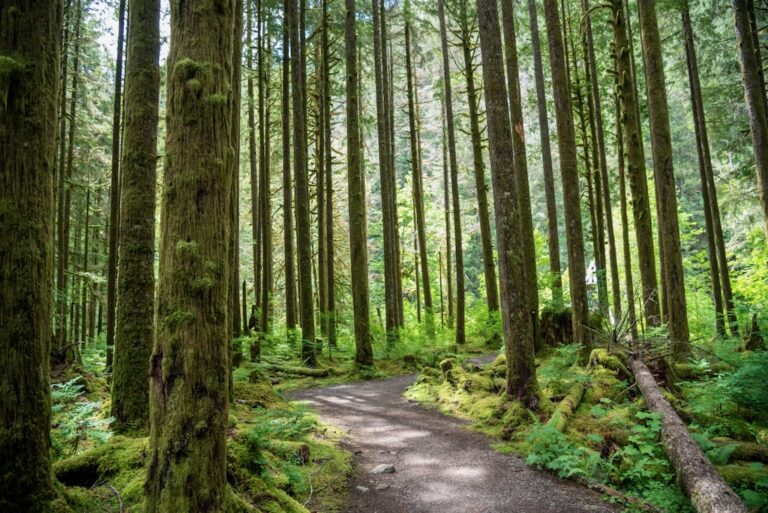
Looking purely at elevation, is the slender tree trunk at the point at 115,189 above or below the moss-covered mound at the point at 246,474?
above

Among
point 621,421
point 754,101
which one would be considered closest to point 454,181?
point 754,101

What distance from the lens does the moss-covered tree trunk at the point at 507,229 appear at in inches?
292

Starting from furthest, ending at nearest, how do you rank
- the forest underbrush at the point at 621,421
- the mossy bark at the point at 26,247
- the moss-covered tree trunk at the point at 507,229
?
the moss-covered tree trunk at the point at 507,229
the forest underbrush at the point at 621,421
the mossy bark at the point at 26,247

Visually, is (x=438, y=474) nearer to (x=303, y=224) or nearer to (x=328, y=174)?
(x=303, y=224)

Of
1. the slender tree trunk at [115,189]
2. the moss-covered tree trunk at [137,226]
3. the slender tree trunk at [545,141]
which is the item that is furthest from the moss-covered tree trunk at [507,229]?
the slender tree trunk at [545,141]

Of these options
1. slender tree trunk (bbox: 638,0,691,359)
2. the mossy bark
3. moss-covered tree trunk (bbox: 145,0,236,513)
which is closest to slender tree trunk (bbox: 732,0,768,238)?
slender tree trunk (bbox: 638,0,691,359)

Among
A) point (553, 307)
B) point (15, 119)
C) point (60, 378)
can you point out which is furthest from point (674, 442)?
point (60, 378)

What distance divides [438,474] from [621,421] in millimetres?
2492

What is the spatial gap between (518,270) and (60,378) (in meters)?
8.67

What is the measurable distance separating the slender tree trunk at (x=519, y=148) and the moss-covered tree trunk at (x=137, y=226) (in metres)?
7.09

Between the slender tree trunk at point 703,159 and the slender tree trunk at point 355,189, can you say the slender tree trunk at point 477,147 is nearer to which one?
the slender tree trunk at point 355,189

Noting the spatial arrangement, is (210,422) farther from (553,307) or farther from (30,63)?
(553,307)

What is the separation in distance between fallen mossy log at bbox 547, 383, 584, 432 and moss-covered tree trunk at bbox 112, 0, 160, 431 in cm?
501

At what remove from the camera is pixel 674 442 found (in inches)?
184
